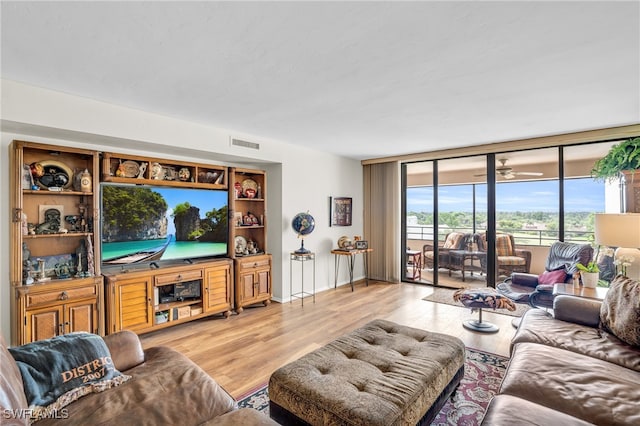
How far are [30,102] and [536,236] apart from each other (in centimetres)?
626

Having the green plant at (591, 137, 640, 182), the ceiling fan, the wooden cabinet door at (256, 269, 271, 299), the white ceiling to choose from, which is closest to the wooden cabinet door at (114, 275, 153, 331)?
the wooden cabinet door at (256, 269, 271, 299)

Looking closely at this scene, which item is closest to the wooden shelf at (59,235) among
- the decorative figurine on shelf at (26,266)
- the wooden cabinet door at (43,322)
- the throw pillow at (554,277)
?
the decorative figurine on shelf at (26,266)

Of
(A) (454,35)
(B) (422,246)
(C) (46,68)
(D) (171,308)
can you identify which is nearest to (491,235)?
(B) (422,246)

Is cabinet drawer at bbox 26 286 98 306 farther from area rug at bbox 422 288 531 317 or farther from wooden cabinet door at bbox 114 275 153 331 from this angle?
area rug at bbox 422 288 531 317

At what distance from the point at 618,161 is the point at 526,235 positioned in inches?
61.4

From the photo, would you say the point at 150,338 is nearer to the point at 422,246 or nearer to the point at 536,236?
the point at 422,246

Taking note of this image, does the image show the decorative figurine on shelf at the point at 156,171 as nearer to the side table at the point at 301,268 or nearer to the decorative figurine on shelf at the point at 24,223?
the decorative figurine on shelf at the point at 24,223

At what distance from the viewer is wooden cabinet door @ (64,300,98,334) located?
110 inches

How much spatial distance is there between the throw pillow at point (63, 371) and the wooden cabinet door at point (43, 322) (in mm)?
1317

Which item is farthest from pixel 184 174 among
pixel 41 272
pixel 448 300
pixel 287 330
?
pixel 448 300

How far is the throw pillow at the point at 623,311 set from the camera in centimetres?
200

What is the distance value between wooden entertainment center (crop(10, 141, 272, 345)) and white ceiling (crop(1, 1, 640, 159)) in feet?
2.50

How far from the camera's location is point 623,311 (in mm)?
2115

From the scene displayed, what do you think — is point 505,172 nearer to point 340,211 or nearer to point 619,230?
point 619,230
